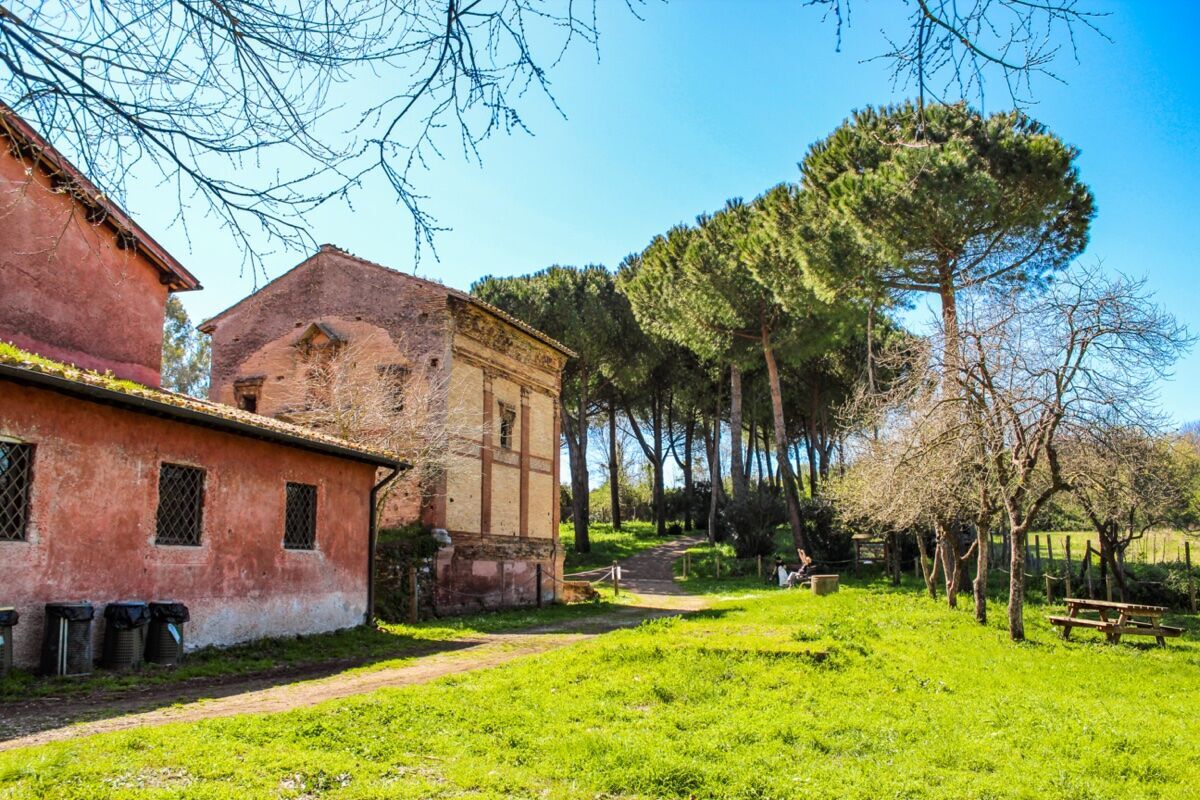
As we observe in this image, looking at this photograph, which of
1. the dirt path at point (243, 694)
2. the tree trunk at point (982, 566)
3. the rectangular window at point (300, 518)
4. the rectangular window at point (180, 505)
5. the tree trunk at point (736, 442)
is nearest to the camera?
the dirt path at point (243, 694)

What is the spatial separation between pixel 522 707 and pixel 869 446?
47.6ft

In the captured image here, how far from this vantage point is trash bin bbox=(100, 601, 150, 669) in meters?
10.4

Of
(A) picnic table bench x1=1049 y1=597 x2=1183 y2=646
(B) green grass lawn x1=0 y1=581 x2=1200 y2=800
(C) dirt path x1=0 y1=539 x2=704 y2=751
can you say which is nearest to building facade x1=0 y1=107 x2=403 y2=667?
(C) dirt path x1=0 y1=539 x2=704 y2=751

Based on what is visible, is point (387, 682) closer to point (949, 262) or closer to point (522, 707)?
point (522, 707)

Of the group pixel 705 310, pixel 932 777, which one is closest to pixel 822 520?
pixel 705 310

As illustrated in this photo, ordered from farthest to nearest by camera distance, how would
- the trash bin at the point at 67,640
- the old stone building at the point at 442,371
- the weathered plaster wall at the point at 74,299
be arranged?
the old stone building at the point at 442,371 → the weathered plaster wall at the point at 74,299 → the trash bin at the point at 67,640

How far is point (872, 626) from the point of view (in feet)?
51.2

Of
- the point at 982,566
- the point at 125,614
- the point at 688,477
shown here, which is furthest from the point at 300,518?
the point at 688,477

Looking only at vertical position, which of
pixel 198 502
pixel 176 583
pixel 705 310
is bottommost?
pixel 176 583

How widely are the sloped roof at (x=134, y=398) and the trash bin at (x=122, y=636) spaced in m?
2.48

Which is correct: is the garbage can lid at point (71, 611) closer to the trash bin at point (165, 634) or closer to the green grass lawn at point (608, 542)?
the trash bin at point (165, 634)

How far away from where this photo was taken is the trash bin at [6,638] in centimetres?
904

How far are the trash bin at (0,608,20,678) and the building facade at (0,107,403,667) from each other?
337mm

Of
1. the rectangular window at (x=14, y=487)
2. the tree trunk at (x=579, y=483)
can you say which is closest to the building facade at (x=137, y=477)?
the rectangular window at (x=14, y=487)
